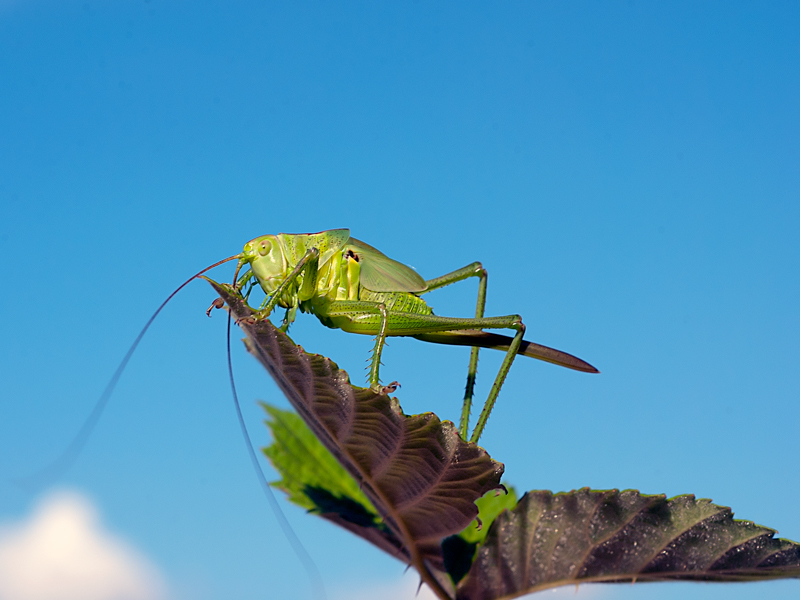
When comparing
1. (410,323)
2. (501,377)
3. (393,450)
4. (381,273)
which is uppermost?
(381,273)

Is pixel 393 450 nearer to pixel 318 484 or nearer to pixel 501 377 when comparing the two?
pixel 318 484

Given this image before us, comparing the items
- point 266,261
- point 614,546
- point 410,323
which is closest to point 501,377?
point 410,323

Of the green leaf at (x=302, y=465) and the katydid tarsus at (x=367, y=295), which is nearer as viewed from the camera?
the green leaf at (x=302, y=465)

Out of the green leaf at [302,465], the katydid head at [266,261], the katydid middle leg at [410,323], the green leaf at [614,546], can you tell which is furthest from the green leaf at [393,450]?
the katydid head at [266,261]

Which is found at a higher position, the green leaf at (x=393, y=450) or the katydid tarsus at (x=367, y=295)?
the katydid tarsus at (x=367, y=295)

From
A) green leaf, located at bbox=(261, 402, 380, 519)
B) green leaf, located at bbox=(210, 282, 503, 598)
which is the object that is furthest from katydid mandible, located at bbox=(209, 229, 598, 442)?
green leaf, located at bbox=(210, 282, 503, 598)

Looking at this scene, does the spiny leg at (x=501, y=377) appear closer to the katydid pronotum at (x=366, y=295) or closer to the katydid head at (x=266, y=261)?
the katydid pronotum at (x=366, y=295)

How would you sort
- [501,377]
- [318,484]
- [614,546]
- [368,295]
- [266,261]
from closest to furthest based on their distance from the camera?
[614,546], [318,484], [501,377], [266,261], [368,295]

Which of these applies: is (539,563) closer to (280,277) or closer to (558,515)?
(558,515)
